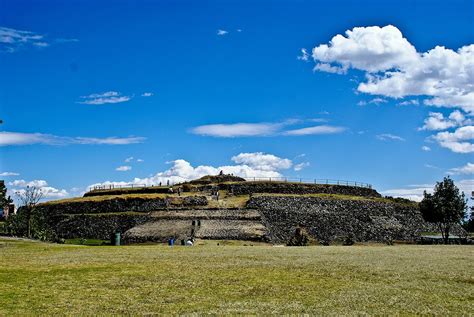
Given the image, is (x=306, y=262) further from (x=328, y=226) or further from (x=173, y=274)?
(x=328, y=226)

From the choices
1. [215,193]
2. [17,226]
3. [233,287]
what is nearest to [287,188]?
[215,193]

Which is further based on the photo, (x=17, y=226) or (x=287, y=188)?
(x=287, y=188)

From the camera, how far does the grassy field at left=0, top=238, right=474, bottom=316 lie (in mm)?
17500

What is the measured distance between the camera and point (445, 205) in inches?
3081

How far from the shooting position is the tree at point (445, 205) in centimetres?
7788

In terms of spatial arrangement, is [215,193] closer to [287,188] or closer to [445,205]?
[287,188]

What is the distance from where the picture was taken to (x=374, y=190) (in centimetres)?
10400

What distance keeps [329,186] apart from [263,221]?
25.8m

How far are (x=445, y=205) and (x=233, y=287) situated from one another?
6469cm

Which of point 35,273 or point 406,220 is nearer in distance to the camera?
point 35,273

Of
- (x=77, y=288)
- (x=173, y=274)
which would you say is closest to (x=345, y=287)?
(x=173, y=274)

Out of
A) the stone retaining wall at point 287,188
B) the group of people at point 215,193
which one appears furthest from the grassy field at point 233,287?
the stone retaining wall at point 287,188

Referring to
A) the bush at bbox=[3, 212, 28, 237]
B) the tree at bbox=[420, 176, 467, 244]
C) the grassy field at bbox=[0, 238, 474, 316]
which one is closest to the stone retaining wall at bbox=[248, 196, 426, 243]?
the tree at bbox=[420, 176, 467, 244]

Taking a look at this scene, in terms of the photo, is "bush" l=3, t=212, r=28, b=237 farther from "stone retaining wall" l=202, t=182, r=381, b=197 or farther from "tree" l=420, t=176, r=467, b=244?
"tree" l=420, t=176, r=467, b=244
